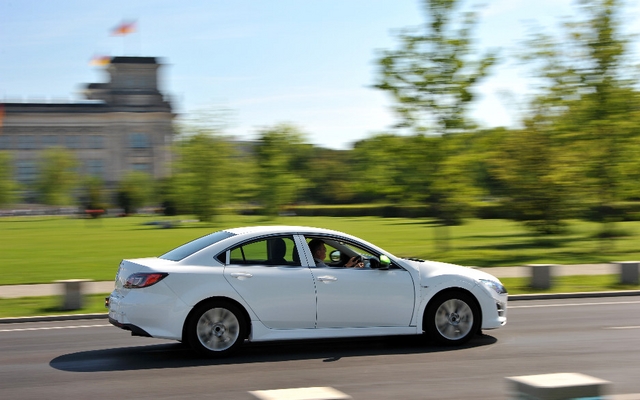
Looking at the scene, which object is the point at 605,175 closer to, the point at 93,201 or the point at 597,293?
the point at 597,293

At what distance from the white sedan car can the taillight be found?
11 mm

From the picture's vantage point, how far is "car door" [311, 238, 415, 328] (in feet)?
32.4

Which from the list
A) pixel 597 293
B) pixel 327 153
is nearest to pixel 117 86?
pixel 327 153

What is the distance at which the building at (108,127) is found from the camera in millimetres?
141250

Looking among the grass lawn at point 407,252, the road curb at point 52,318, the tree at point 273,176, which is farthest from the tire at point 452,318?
the tree at point 273,176

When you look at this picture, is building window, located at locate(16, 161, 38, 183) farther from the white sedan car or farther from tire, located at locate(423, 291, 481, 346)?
tire, located at locate(423, 291, 481, 346)

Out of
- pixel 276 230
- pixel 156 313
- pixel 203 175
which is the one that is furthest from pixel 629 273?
pixel 203 175

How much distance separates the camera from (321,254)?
10.3 meters

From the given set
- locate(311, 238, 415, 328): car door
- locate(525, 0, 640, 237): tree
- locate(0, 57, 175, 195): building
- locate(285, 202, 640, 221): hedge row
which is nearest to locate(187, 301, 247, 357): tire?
locate(311, 238, 415, 328): car door

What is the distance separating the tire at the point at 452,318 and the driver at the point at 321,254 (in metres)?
1.01

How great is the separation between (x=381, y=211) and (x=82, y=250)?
59.7m

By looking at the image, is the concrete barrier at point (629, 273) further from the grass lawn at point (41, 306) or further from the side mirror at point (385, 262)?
the grass lawn at point (41, 306)

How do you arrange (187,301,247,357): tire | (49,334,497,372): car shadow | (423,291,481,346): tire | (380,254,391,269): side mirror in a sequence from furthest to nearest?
(423,291,481,346): tire, (380,254,391,269): side mirror, (187,301,247,357): tire, (49,334,497,372): car shadow

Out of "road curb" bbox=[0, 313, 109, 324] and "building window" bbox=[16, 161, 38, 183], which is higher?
"building window" bbox=[16, 161, 38, 183]
